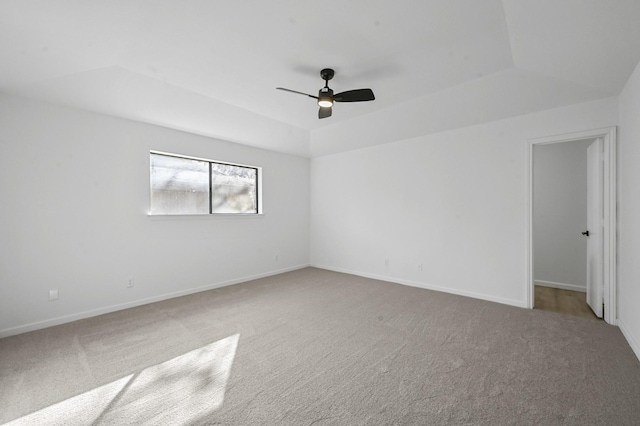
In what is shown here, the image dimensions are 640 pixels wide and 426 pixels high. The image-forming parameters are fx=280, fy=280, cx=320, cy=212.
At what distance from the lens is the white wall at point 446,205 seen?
364 centimetres

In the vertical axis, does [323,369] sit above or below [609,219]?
below

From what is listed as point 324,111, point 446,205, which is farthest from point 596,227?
point 324,111

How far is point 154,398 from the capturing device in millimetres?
1897

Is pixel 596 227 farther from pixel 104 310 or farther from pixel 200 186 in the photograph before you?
pixel 104 310

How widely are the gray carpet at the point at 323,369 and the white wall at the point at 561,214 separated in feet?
5.80

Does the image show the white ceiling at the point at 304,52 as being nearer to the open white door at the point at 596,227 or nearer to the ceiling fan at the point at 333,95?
the ceiling fan at the point at 333,95

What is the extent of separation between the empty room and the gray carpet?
2cm

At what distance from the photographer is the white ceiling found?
1.97m

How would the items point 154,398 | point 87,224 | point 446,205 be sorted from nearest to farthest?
point 154,398 < point 87,224 < point 446,205

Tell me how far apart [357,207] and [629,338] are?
149 inches

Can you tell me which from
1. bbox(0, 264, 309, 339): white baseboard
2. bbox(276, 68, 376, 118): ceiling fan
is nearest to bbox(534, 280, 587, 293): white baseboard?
bbox(276, 68, 376, 118): ceiling fan

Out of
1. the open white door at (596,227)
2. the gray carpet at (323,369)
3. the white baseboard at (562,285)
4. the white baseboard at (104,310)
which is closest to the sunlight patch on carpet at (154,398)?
the gray carpet at (323,369)

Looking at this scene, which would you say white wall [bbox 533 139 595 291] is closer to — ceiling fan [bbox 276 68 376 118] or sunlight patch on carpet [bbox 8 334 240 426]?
ceiling fan [bbox 276 68 376 118]

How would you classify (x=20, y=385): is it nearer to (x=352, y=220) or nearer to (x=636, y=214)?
(x=352, y=220)
